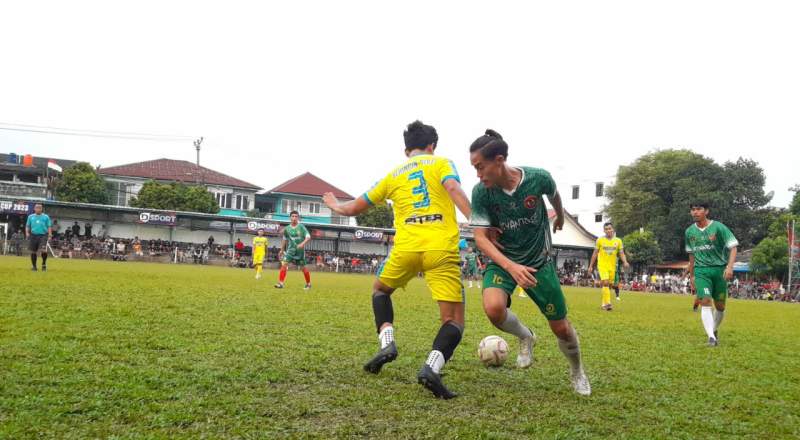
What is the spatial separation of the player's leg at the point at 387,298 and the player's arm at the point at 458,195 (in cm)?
60

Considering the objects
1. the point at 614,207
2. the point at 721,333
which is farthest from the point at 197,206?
the point at 721,333

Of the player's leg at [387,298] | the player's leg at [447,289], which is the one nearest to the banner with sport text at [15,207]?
the player's leg at [387,298]

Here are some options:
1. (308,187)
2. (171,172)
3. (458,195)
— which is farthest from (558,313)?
(171,172)

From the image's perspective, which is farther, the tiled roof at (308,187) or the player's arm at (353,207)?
the tiled roof at (308,187)

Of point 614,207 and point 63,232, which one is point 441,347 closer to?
point 63,232

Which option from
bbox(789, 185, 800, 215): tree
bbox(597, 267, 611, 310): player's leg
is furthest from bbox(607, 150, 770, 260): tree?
bbox(597, 267, 611, 310): player's leg

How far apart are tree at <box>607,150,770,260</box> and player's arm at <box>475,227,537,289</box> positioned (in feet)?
192

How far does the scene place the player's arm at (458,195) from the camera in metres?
4.99

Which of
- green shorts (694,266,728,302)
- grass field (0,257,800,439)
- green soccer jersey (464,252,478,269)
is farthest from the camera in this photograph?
green soccer jersey (464,252,478,269)

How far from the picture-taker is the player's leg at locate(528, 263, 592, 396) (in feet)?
16.6

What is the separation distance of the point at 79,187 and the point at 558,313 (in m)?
56.0

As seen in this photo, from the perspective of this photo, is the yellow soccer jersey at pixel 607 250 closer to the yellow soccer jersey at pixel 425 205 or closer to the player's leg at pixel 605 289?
the player's leg at pixel 605 289

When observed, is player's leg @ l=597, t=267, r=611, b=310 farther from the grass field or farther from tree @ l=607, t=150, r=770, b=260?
tree @ l=607, t=150, r=770, b=260

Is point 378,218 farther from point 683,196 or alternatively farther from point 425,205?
point 425,205
